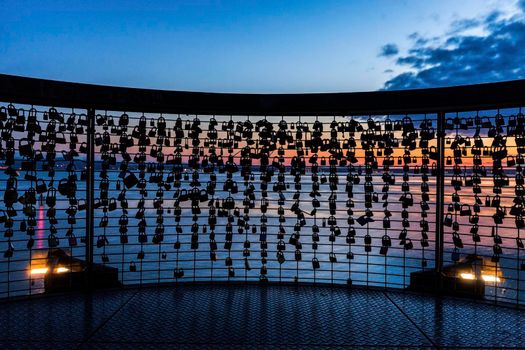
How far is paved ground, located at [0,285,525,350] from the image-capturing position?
7.15 metres

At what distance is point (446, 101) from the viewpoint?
9234 mm

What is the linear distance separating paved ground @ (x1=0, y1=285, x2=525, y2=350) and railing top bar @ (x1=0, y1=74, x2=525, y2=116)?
13.7 ft

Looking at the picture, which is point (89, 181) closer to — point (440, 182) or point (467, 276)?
point (440, 182)

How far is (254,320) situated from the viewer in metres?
8.23

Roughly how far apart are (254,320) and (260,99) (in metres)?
4.85

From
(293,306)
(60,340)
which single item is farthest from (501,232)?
(60,340)

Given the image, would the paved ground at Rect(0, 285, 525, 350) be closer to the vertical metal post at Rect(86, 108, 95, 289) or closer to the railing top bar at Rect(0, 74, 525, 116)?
the vertical metal post at Rect(86, 108, 95, 289)

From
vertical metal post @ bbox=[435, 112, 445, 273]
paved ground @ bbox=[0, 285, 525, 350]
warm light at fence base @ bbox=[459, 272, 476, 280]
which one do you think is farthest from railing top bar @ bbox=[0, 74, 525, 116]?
paved ground @ bbox=[0, 285, 525, 350]

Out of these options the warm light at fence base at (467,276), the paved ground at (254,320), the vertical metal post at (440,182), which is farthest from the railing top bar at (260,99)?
the paved ground at (254,320)

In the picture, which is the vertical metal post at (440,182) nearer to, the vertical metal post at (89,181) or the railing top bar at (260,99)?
the railing top bar at (260,99)

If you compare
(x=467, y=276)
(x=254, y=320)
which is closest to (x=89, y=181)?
(x=254, y=320)

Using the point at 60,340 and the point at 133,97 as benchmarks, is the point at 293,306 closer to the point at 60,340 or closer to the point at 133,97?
the point at 60,340

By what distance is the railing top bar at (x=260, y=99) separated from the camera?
847cm

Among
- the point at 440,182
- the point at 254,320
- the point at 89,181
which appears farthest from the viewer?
the point at 440,182
